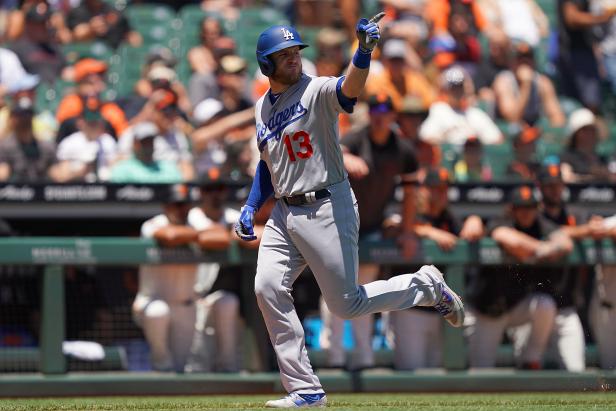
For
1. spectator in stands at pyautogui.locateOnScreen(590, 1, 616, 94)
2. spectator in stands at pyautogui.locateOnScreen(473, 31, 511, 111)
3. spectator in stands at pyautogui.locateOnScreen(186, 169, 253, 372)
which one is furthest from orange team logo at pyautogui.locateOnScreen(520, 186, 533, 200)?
spectator in stands at pyautogui.locateOnScreen(590, 1, 616, 94)

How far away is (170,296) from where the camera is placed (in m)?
7.61

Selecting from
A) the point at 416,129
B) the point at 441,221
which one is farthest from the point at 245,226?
the point at 416,129

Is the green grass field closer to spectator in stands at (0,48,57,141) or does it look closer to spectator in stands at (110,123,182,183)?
spectator in stands at (110,123,182,183)

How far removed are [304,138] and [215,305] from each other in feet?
8.51

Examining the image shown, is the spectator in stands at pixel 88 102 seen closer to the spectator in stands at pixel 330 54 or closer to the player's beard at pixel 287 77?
the spectator in stands at pixel 330 54

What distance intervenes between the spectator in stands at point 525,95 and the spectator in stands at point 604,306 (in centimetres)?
240

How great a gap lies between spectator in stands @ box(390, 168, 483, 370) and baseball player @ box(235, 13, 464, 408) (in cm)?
225

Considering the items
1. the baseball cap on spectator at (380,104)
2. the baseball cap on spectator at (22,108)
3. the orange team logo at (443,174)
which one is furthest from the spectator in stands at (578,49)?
the baseball cap on spectator at (22,108)

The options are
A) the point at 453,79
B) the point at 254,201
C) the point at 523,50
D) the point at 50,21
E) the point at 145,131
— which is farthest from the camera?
the point at 50,21

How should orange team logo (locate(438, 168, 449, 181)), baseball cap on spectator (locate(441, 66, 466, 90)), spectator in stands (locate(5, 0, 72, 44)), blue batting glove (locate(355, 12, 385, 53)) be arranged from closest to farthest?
blue batting glove (locate(355, 12, 385, 53)), orange team logo (locate(438, 168, 449, 181)), baseball cap on spectator (locate(441, 66, 466, 90)), spectator in stands (locate(5, 0, 72, 44))

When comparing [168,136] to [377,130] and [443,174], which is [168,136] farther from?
[443,174]

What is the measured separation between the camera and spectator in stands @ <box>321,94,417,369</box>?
25.1 feet

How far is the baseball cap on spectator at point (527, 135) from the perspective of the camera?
933cm

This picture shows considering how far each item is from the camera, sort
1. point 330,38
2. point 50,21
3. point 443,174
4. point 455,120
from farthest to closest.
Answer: point 50,21
point 330,38
point 455,120
point 443,174
